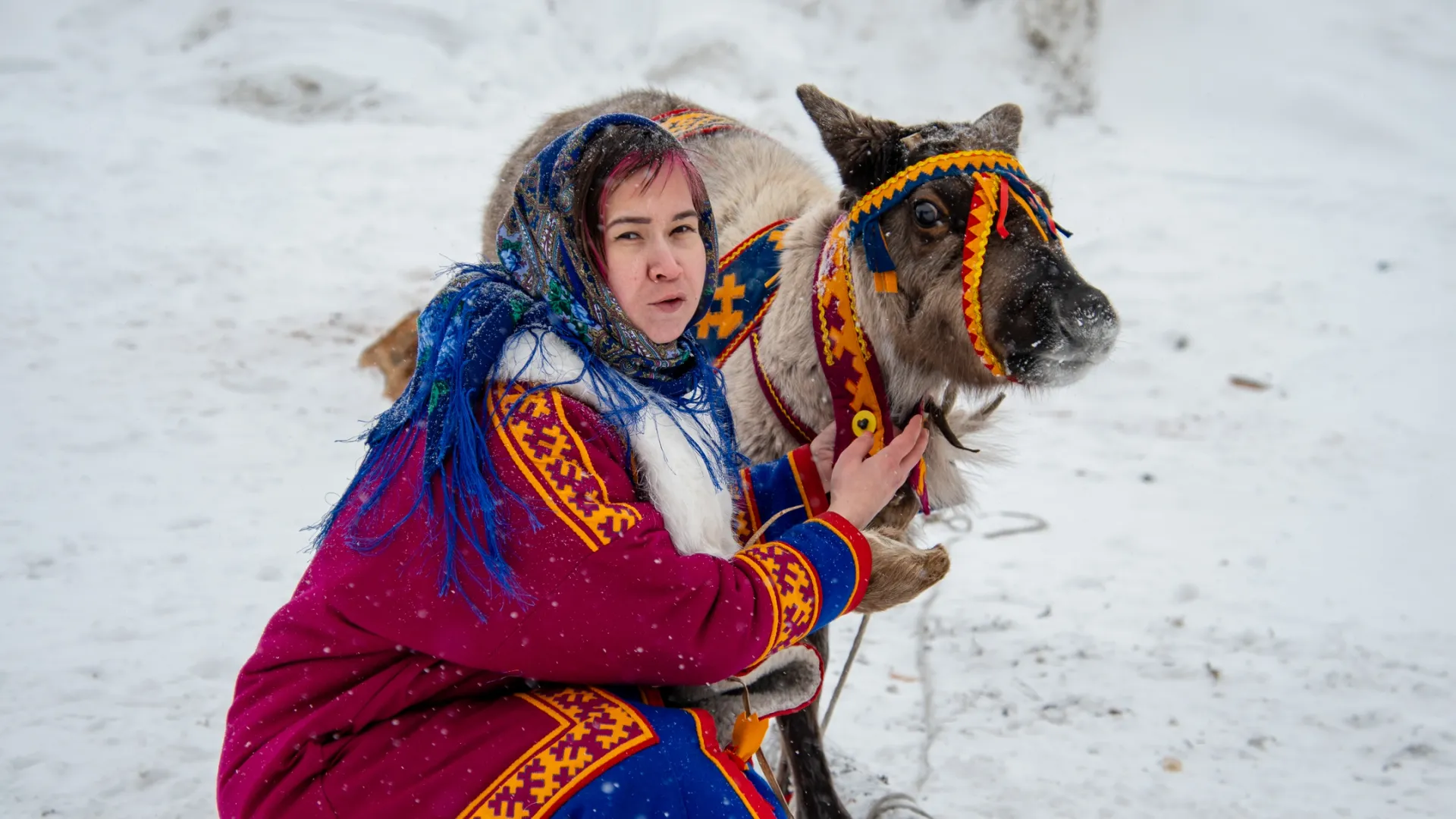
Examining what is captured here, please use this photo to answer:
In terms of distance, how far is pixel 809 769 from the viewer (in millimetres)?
2611

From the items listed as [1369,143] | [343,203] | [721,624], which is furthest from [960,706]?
[1369,143]

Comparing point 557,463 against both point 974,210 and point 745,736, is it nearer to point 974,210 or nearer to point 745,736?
point 745,736

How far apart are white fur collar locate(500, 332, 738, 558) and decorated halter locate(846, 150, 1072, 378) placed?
83 cm

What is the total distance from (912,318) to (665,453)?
1041mm

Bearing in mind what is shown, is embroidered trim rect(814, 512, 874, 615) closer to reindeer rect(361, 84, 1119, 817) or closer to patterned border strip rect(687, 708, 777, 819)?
reindeer rect(361, 84, 1119, 817)

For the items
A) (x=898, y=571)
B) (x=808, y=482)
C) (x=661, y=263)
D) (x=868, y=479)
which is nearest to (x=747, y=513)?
(x=808, y=482)

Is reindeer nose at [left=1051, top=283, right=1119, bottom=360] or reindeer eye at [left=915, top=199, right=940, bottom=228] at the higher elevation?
reindeer eye at [left=915, top=199, right=940, bottom=228]

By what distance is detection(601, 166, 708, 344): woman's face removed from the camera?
59.5 inches

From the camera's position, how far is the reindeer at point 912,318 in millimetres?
2041

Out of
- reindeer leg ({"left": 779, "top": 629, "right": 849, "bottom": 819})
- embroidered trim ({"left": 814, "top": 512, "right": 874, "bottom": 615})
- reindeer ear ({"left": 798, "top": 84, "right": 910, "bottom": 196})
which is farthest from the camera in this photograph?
reindeer leg ({"left": 779, "top": 629, "right": 849, "bottom": 819})

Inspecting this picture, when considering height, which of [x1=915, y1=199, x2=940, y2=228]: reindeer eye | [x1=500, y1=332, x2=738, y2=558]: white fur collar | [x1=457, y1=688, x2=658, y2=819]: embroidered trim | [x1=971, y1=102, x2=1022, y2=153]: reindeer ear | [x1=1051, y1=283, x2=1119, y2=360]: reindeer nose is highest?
[x1=971, y1=102, x2=1022, y2=153]: reindeer ear

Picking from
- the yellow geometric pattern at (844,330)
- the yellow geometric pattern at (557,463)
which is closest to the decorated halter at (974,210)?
the yellow geometric pattern at (844,330)

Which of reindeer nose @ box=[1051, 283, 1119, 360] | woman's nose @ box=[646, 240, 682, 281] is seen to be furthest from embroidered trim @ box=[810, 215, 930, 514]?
woman's nose @ box=[646, 240, 682, 281]

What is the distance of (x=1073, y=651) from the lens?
3441 millimetres
